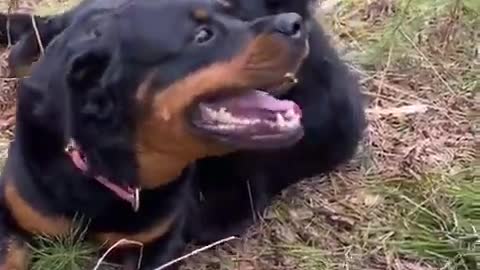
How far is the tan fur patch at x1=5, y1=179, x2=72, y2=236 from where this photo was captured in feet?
10.4

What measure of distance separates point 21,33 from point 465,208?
1.75 m

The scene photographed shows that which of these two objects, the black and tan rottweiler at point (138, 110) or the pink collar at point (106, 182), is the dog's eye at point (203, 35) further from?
the pink collar at point (106, 182)

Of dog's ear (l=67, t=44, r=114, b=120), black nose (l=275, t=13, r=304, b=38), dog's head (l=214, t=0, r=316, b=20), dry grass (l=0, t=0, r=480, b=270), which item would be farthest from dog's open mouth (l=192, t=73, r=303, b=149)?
dry grass (l=0, t=0, r=480, b=270)

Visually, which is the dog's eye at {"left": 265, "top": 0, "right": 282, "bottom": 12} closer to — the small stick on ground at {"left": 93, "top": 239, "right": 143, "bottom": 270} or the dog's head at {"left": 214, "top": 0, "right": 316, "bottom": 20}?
the dog's head at {"left": 214, "top": 0, "right": 316, "bottom": 20}

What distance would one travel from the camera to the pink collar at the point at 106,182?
3.03 metres

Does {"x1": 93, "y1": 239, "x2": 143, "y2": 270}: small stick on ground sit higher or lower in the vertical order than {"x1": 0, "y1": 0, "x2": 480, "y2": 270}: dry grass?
higher

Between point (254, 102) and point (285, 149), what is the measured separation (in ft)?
2.65

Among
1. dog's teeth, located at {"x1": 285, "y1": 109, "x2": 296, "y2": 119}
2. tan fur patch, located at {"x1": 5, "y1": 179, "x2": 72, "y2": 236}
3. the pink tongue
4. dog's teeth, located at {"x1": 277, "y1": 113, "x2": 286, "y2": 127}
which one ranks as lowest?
tan fur patch, located at {"x1": 5, "y1": 179, "x2": 72, "y2": 236}

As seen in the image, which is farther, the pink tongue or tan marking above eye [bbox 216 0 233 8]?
tan marking above eye [bbox 216 0 233 8]

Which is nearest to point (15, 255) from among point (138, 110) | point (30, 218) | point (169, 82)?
point (30, 218)

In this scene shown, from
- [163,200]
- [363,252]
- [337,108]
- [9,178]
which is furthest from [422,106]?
[9,178]

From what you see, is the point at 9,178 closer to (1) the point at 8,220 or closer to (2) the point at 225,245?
(1) the point at 8,220

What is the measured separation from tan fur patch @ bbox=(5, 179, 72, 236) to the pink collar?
0.18 m

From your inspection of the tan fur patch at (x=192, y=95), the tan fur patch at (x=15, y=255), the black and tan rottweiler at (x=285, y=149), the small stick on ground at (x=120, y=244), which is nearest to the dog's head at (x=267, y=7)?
the black and tan rottweiler at (x=285, y=149)
